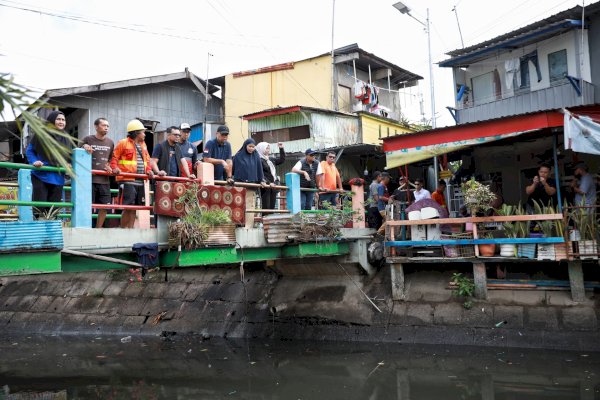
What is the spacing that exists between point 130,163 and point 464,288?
640 centimetres

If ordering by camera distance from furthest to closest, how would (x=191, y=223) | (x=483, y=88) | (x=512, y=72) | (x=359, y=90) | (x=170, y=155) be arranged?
1. (x=359, y=90)
2. (x=483, y=88)
3. (x=512, y=72)
4. (x=170, y=155)
5. (x=191, y=223)

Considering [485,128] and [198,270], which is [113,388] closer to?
[198,270]

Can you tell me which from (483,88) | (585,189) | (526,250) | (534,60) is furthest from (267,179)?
(483,88)

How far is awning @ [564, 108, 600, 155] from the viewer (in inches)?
352

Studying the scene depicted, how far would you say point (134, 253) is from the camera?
280 inches

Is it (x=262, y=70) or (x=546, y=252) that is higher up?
(x=262, y=70)

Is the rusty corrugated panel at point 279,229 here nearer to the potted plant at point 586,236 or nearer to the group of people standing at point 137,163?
the group of people standing at point 137,163

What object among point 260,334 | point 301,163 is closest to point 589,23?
point 301,163

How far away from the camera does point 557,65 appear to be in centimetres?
1638

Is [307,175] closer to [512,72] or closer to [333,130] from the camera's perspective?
[512,72]

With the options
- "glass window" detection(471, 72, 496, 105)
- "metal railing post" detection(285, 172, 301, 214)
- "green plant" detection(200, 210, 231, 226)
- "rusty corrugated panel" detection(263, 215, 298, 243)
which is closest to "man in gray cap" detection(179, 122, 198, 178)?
"green plant" detection(200, 210, 231, 226)

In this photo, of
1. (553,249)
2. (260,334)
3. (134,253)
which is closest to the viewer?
(134,253)

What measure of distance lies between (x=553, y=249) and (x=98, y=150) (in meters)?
7.33

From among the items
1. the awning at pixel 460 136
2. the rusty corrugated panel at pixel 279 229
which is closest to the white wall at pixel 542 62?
the awning at pixel 460 136
